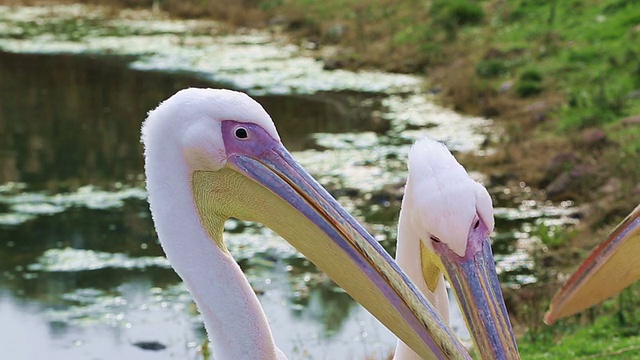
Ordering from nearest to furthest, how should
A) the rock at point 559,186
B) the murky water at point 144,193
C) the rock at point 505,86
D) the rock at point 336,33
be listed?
the murky water at point 144,193 < the rock at point 559,186 < the rock at point 505,86 < the rock at point 336,33

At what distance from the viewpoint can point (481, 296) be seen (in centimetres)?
369

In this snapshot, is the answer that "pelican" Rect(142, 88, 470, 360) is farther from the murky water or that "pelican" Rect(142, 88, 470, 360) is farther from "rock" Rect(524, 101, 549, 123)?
"rock" Rect(524, 101, 549, 123)

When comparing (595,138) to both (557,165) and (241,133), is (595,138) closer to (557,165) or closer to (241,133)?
(557,165)

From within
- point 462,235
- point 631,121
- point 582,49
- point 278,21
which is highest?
point 462,235

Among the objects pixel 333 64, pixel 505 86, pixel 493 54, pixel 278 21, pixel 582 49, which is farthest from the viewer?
pixel 278 21

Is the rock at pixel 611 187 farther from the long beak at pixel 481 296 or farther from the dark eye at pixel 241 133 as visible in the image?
the dark eye at pixel 241 133

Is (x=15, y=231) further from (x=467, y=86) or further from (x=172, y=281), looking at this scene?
(x=467, y=86)

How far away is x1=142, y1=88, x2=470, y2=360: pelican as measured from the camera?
3.10 meters

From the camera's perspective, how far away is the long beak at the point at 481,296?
3.59 m

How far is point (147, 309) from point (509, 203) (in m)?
3.79

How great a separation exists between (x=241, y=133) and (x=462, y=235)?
3.18 feet

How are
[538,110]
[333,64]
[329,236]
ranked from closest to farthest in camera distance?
[329,236]
[538,110]
[333,64]

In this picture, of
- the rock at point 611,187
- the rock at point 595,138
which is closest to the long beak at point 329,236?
the rock at point 611,187

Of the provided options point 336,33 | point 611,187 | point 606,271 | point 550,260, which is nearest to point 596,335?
point 550,260
